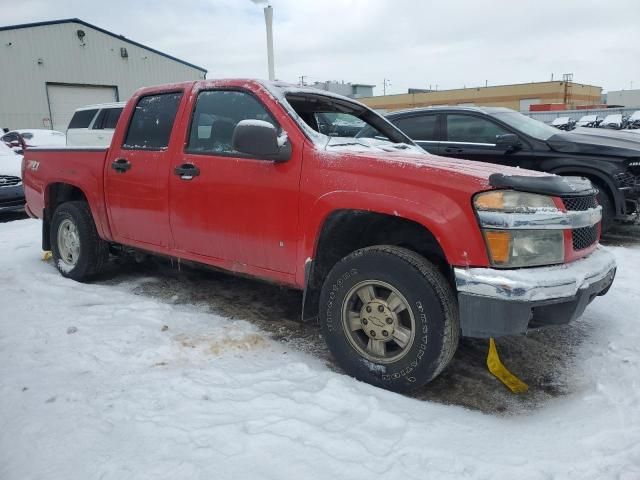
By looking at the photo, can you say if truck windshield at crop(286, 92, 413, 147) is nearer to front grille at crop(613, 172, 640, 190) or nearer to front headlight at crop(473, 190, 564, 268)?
front headlight at crop(473, 190, 564, 268)

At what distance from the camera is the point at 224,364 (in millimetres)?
3080

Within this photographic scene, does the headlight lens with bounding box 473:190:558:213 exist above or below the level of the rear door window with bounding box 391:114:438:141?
below

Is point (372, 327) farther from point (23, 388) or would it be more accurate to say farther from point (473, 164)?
point (23, 388)

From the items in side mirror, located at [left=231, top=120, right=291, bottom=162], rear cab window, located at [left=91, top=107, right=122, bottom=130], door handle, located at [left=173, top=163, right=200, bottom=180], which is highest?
rear cab window, located at [left=91, top=107, right=122, bottom=130]

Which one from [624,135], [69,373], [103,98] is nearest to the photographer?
[69,373]

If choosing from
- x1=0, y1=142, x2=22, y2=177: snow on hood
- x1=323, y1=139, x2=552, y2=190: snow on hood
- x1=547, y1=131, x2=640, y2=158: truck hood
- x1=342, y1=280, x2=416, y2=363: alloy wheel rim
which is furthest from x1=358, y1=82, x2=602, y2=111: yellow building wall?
x1=342, y1=280, x2=416, y2=363: alloy wheel rim

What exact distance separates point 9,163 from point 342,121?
8.32 metres

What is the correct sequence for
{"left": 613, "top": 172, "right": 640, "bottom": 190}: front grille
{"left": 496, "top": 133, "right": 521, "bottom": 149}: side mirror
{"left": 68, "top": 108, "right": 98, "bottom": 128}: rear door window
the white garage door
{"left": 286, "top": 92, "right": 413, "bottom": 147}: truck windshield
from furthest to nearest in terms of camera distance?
the white garage door, {"left": 68, "top": 108, "right": 98, "bottom": 128}: rear door window, {"left": 496, "top": 133, "right": 521, "bottom": 149}: side mirror, {"left": 613, "top": 172, "right": 640, "bottom": 190}: front grille, {"left": 286, "top": 92, "right": 413, "bottom": 147}: truck windshield

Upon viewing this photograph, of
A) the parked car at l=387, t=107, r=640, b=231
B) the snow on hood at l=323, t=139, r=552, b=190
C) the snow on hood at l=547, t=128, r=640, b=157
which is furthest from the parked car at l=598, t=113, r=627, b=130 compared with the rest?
the snow on hood at l=323, t=139, r=552, b=190

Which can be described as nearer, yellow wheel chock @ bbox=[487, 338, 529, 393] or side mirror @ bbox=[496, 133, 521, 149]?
yellow wheel chock @ bbox=[487, 338, 529, 393]

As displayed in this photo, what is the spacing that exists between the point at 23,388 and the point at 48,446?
0.65m

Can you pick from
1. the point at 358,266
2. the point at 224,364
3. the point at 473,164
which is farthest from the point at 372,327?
the point at 473,164

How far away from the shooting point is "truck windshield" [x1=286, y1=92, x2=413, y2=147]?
Answer: 3.50 metres

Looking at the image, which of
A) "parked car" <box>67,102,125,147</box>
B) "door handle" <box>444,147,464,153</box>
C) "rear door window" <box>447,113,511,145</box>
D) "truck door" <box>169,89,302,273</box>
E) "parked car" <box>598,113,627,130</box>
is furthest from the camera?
"parked car" <box>598,113,627,130</box>
